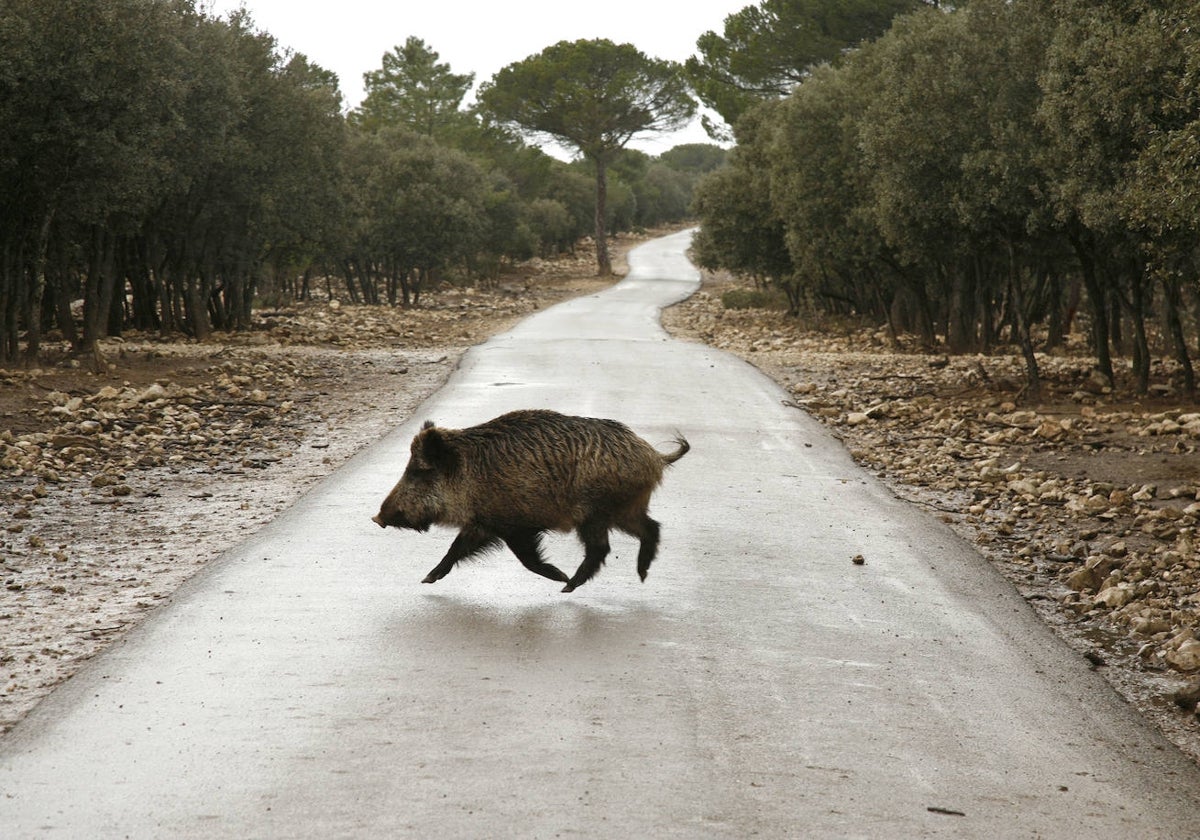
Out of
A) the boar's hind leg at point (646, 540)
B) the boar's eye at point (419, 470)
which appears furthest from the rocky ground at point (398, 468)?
the boar's hind leg at point (646, 540)

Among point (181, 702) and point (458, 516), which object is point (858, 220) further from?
point (181, 702)

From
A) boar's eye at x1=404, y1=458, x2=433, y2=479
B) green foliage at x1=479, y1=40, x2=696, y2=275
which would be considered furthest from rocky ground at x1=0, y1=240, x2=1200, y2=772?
green foliage at x1=479, y1=40, x2=696, y2=275

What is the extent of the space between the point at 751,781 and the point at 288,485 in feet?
27.9

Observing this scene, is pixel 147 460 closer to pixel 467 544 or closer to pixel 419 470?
pixel 419 470

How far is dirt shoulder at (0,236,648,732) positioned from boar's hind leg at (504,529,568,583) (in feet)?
7.59

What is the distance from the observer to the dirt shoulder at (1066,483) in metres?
8.11

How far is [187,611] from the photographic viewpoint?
797 cm

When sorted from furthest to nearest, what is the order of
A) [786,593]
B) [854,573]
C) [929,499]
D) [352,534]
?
[929,499]
[352,534]
[854,573]
[786,593]

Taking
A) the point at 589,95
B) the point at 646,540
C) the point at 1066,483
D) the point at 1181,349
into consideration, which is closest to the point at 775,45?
the point at 589,95

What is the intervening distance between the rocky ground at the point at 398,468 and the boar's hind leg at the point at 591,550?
2703 millimetres

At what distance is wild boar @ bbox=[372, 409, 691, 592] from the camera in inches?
318

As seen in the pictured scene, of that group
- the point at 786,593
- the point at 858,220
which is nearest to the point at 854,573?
the point at 786,593

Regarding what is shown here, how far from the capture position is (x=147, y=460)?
1441cm

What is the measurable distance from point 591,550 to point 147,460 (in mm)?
7977
